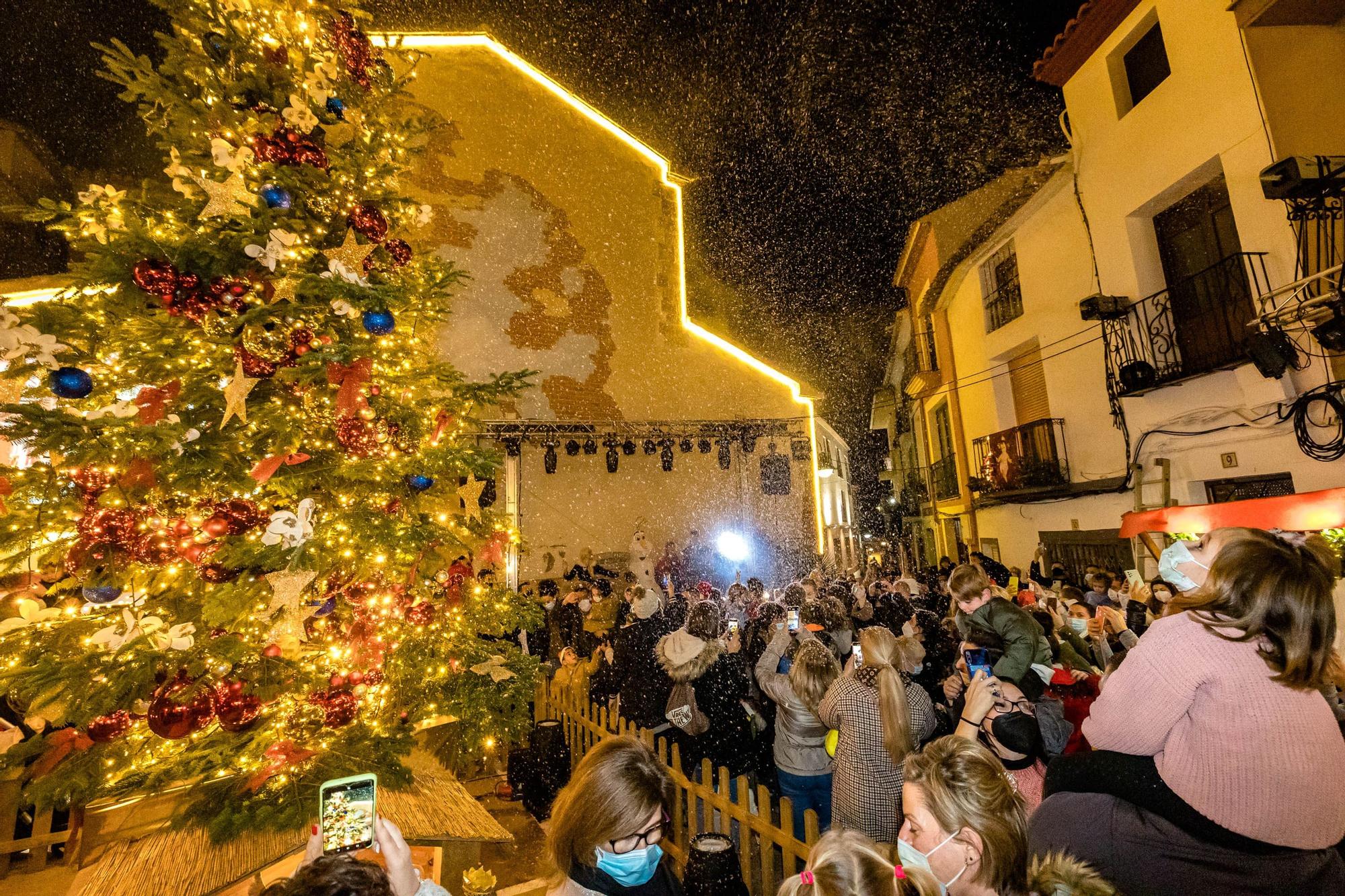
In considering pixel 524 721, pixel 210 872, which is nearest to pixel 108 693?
pixel 210 872

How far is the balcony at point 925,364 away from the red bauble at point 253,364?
18797 millimetres

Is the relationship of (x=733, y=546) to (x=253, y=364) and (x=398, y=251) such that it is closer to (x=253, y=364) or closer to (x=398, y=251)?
(x=398, y=251)

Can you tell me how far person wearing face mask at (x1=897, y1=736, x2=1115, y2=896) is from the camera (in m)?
1.65

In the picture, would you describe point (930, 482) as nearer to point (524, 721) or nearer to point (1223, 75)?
point (1223, 75)

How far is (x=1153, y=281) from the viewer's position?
1000 centimetres

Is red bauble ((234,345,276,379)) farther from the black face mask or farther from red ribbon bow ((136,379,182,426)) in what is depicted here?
the black face mask

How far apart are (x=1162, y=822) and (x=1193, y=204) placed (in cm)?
1129

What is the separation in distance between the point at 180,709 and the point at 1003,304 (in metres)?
16.7

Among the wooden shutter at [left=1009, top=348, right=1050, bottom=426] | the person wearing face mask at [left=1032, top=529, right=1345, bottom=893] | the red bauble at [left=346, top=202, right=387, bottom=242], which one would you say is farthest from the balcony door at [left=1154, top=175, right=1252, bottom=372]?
the red bauble at [left=346, top=202, right=387, bottom=242]

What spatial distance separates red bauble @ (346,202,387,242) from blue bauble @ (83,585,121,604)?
2.28 metres

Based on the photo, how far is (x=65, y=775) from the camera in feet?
8.80

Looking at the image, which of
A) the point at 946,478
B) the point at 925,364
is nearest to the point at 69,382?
the point at 946,478

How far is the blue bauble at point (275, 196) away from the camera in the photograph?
3.21 metres

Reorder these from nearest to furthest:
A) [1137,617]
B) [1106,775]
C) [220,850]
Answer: [1106,775]
[220,850]
[1137,617]
